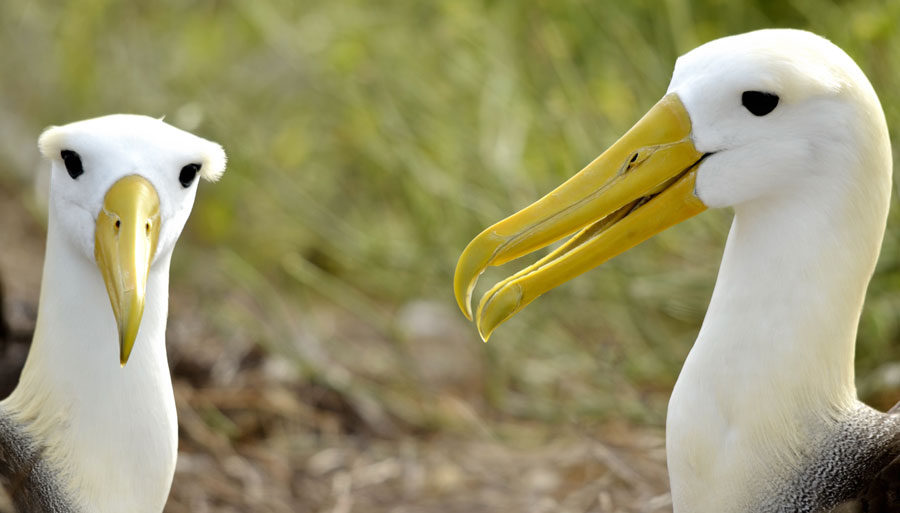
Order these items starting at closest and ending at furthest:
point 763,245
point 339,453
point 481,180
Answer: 1. point 763,245
2. point 339,453
3. point 481,180

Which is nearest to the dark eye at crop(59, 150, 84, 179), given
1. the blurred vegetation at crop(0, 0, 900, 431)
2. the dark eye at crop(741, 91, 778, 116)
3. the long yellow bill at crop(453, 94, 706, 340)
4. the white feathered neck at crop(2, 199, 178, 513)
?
the white feathered neck at crop(2, 199, 178, 513)

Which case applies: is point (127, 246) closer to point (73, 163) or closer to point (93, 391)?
point (73, 163)

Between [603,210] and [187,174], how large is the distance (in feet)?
2.76

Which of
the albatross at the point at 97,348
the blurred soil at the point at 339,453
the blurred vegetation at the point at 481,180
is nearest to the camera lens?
the albatross at the point at 97,348

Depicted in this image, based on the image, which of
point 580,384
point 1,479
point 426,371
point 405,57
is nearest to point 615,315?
point 580,384

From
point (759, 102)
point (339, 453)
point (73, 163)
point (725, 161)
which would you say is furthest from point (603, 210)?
point (339, 453)

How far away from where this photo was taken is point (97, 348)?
2330mm

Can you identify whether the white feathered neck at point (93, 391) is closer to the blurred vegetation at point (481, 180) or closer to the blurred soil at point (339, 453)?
the blurred soil at point (339, 453)

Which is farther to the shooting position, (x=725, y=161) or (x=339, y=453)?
(x=339, y=453)

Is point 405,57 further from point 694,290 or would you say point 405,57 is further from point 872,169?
point 872,169

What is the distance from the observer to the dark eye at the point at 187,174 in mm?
2328

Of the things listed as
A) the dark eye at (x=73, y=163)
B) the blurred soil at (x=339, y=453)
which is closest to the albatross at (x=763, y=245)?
the dark eye at (x=73, y=163)

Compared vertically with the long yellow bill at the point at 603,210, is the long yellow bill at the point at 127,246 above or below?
below

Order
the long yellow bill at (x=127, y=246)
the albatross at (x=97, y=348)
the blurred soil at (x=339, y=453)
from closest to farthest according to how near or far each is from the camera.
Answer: the long yellow bill at (x=127, y=246), the albatross at (x=97, y=348), the blurred soil at (x=339, y=453)
